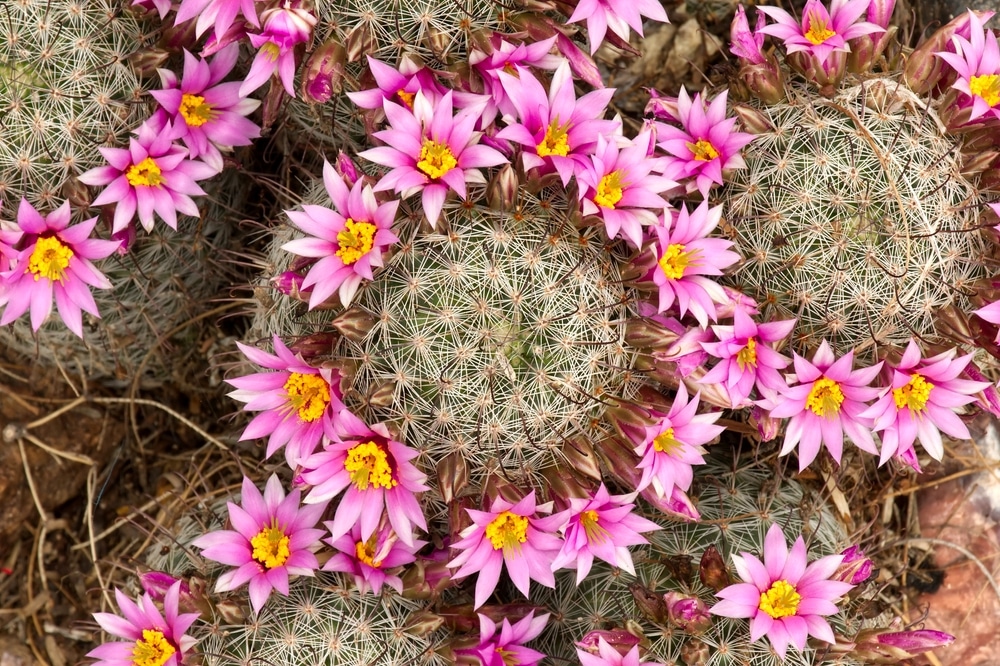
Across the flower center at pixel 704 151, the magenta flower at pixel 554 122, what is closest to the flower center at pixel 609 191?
the magenta flower at pixel 554 122

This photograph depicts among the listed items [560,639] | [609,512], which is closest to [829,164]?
[609,512]

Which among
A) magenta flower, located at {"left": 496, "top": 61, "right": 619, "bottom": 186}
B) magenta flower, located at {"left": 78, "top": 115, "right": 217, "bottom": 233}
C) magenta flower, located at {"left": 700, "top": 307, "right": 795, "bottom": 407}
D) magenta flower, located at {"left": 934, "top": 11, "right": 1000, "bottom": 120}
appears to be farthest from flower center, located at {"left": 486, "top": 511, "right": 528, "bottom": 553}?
magenta flower, located at {"left": 934, "top": 11, "right": 1000, "bottom": 120}

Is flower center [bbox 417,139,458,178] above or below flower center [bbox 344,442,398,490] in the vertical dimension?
above

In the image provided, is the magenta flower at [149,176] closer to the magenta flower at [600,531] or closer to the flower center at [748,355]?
the magenta flower at [600,531]

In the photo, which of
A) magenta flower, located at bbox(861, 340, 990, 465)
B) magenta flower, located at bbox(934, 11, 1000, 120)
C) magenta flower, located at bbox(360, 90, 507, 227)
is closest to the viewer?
magenta flower, located at bbox(360, 90, 507, 227)

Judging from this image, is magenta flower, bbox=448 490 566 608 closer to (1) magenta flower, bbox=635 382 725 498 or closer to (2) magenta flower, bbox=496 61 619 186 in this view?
(1) magenta flower, bbox=635 382 725 498

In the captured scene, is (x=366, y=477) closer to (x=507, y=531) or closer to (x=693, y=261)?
(x=507, y=531)
